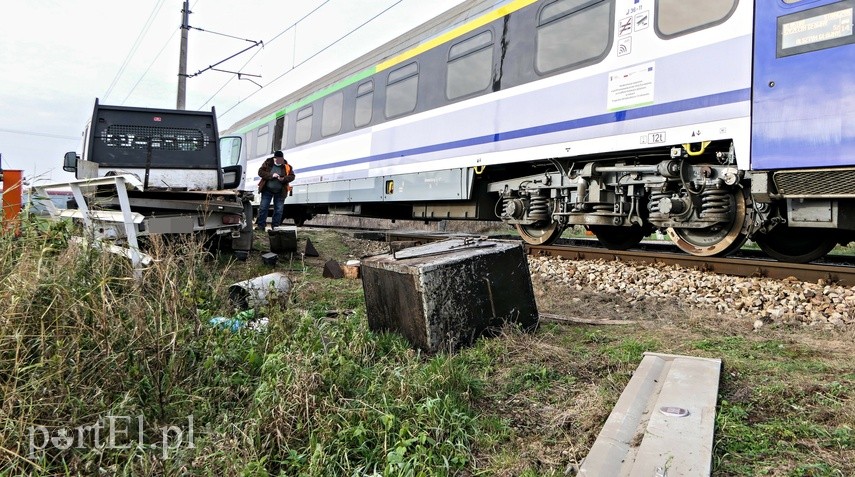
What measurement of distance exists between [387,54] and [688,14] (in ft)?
19.8

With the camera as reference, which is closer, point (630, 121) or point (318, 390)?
point (318, 390)

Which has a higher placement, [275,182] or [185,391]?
[275,182]

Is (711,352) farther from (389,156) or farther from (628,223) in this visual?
(389,156)

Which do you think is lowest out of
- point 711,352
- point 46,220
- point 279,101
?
point 711,352

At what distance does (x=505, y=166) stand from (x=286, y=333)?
524 centimetres

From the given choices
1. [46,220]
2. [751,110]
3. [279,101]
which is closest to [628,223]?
[751,110]

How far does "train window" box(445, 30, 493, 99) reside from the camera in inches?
309

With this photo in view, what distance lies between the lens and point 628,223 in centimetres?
655

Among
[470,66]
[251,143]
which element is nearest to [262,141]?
[251,143]

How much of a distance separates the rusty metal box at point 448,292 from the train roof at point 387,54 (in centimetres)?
463

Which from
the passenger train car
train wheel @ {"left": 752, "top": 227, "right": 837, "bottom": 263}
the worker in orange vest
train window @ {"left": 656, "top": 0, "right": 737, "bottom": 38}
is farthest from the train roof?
train wheel @ {"left": 752, "top": 227, "right": 837, "bottom": 263}

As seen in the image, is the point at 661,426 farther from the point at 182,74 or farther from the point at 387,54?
the point at 182,74

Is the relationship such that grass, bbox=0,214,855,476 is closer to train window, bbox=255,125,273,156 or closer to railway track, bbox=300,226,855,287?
railway track, bbox=300,226,855,287

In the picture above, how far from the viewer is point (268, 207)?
10.6 meters
